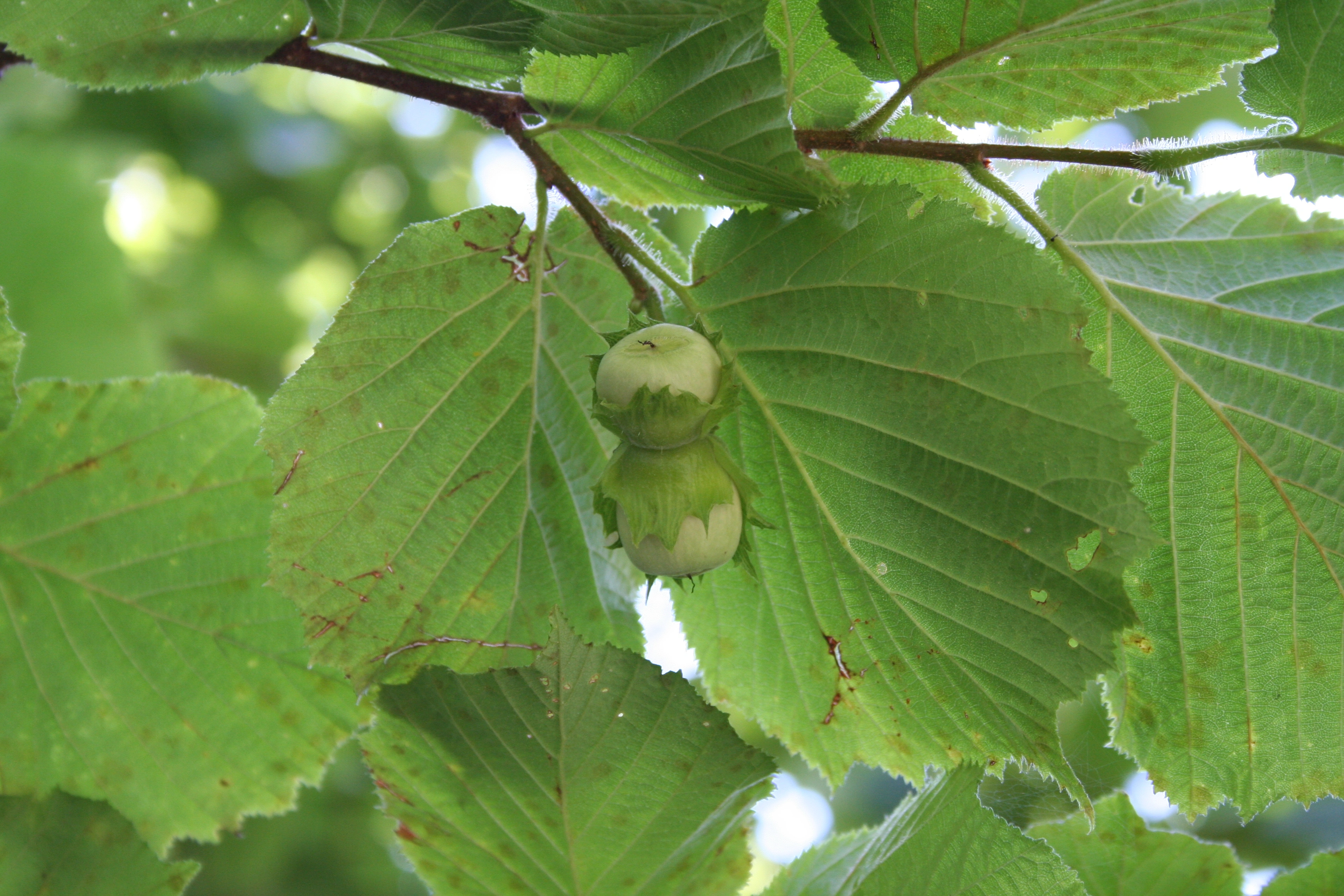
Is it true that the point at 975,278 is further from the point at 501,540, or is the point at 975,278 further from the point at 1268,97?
the point at 501,540

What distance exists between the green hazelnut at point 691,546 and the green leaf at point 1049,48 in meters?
0.49

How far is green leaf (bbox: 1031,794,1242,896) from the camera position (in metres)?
1.15

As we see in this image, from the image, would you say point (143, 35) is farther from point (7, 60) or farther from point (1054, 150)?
point (1054, 150)

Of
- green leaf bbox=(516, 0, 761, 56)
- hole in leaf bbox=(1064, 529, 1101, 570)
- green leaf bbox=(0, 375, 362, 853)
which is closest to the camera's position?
green leaf bbox=(516, 0, 761, 56)

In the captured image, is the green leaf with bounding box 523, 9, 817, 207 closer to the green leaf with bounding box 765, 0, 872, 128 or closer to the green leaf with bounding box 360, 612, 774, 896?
the green leaf with bounding box 765, 0, 872, 128

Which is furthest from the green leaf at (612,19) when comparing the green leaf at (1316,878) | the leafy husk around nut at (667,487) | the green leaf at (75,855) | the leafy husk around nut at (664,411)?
the green leaf at (1316,878)

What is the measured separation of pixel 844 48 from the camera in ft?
3.27

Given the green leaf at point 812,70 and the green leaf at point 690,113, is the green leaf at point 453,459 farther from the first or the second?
the green leaf at point 812,70

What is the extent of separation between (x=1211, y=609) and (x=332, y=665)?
3.24 ft

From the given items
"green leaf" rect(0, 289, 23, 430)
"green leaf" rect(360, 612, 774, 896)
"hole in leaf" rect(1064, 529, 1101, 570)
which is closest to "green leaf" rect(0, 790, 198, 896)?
"green leaf" rect(360, 612, 774, 896)

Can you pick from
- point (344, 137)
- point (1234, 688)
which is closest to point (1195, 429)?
point (1234, 688)

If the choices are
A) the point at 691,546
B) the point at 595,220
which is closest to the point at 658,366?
the point at 691,546

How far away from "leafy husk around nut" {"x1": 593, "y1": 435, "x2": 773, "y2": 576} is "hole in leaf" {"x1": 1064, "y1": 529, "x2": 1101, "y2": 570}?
306 millimetres

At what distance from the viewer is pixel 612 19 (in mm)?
892
